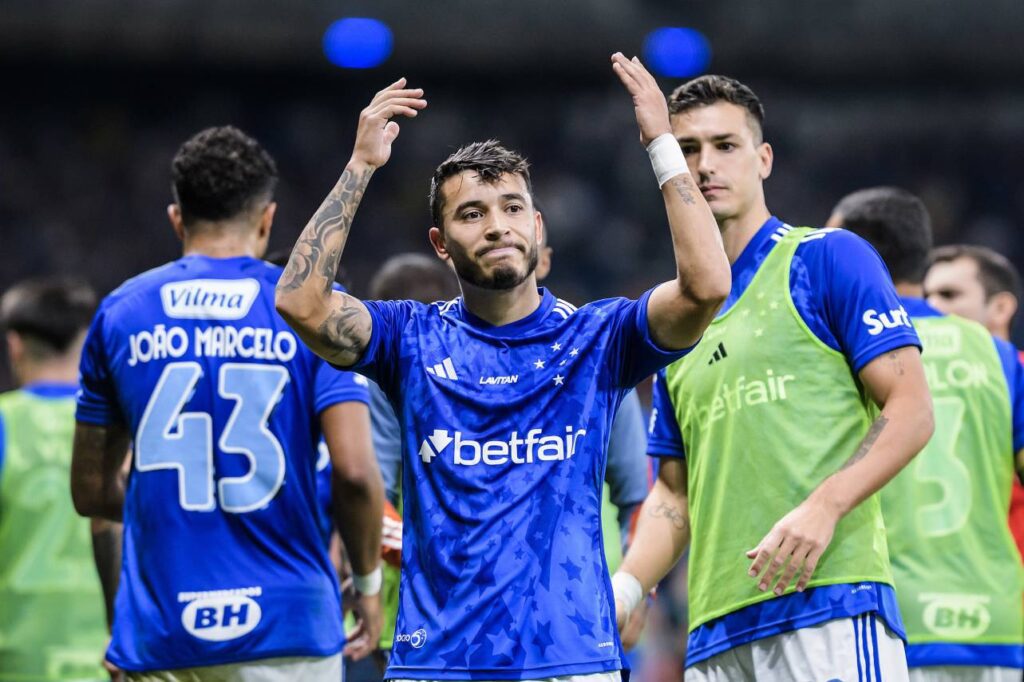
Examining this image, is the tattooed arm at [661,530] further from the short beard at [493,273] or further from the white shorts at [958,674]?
the white shorts at [958,674]

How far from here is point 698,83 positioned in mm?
4520

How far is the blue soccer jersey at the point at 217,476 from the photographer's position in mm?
4547

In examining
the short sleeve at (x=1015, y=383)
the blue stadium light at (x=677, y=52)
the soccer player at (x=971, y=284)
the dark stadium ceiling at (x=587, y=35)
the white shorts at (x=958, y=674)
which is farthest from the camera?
the blue stadium light at (x=677, y=52)

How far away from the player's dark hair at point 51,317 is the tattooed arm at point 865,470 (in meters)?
4.04

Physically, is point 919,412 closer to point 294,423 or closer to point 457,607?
point 457,607

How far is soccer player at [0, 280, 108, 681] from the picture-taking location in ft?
20.8

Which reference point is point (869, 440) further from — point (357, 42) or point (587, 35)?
point (357, 42)

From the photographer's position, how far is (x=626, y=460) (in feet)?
18.7

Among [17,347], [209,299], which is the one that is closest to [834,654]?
[209,299]

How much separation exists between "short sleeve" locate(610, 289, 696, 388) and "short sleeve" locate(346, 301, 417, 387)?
63cm

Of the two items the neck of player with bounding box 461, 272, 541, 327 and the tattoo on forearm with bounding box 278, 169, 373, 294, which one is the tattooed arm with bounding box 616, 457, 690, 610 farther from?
the tattoo on forearm with bounding box 278, 169, 373, 294

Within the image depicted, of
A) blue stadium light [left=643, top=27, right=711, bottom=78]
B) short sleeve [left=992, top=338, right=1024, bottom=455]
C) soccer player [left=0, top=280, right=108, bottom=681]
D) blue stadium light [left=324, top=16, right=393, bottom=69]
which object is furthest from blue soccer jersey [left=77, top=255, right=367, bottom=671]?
blue stadium light [left=643, top=27, right=711, bottom=78]

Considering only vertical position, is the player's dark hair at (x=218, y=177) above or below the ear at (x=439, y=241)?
above

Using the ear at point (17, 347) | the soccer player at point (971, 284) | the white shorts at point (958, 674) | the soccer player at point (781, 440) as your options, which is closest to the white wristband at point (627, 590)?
the soccer player at point (781, 440)
